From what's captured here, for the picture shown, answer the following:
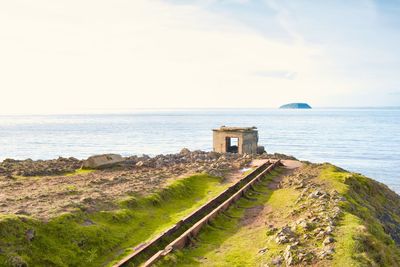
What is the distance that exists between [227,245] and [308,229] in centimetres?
287

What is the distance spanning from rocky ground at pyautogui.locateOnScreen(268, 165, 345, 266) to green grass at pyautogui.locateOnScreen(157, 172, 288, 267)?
46cm

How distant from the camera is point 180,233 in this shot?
47.4ft

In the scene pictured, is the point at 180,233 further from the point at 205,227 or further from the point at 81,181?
the point at 81,181

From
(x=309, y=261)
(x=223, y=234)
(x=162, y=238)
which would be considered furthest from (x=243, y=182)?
(x=309, y=261)

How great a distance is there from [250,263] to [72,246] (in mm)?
5538

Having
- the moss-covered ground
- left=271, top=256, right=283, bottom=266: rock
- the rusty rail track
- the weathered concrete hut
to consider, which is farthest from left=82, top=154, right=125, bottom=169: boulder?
left=271, top=256, right=283, bottom=266: rock

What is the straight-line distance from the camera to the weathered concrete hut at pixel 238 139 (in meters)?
43.1

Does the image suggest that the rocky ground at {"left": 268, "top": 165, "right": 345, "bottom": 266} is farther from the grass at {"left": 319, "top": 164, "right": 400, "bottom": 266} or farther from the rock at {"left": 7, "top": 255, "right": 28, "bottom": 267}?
the rock at {"left": 7, "top": 255, "right": 28, "bottom": 267}

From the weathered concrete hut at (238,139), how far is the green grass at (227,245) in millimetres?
24503

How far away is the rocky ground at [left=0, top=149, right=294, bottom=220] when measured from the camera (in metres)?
15.6

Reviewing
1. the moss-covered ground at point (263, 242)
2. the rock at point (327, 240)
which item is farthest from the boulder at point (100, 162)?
the rock at point (327, 240)

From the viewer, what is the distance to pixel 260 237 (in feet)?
46.7

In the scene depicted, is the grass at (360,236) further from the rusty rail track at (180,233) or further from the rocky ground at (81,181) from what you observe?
the rocky ground at (81,181)

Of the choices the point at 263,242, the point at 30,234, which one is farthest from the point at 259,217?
the point at 30,234
